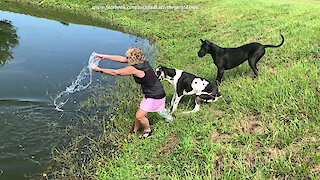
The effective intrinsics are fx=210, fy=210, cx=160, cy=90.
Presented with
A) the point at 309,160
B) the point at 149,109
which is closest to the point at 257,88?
the point at 309,160

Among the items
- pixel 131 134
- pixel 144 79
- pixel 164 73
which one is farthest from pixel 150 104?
pixel 131 134

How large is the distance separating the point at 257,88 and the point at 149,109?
100 inches

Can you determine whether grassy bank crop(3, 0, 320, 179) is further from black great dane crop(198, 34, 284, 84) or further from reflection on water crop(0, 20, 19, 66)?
reflection on water crop(0, 20, 19, 66)

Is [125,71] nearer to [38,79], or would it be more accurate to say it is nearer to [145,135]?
[145,135]

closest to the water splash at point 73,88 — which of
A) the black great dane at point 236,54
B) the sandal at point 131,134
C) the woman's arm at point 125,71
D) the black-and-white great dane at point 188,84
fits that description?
the sandal at point 131,134

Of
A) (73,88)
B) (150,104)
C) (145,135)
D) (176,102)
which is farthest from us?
(73,88)

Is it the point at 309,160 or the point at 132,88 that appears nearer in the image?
the point at 309,160

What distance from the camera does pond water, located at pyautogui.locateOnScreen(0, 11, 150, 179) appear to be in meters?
4.68

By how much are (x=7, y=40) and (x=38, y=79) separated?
6.49 metres

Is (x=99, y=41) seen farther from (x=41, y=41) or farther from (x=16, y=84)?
(x=16, y=84)

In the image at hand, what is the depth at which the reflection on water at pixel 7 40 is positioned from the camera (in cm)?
1001

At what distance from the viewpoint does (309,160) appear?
2936 millimetres

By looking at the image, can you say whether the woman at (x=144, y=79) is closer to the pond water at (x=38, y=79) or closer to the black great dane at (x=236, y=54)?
the black great dane at (x=236, y=54)

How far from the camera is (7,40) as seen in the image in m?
12.2
